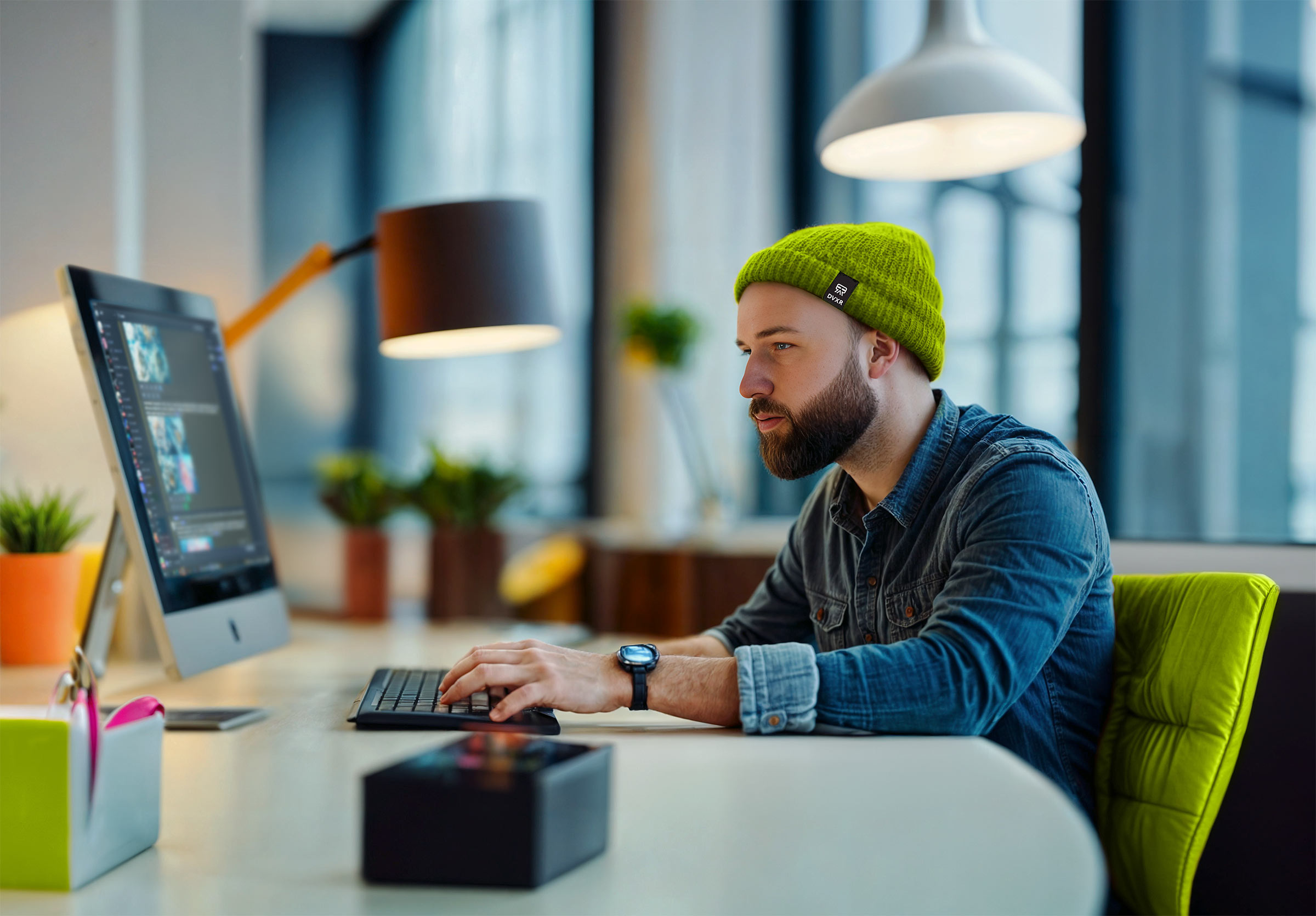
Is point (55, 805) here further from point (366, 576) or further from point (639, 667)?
point (366, 576)

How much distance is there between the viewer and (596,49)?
3.82 metres

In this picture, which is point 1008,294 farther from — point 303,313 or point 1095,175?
point 303,313

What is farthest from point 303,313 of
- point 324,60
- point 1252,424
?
point 1252,424

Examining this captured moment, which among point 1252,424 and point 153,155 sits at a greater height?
point 153,155

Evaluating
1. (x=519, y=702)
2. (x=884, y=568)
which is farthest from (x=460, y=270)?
(x=519, y=702)

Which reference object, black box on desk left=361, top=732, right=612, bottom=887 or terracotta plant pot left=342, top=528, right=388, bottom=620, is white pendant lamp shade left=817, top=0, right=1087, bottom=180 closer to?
black box on desk left=361, top=732, right=612, bottom=887

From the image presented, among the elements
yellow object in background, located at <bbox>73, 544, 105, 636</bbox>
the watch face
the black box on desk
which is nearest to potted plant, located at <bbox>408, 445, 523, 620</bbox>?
yellow object in background, located at <bbox>73, 544, 105, 636</bbox>

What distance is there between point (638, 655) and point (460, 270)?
3.14ft

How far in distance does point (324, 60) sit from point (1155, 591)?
3.57m

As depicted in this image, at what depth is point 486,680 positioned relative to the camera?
1.05 m

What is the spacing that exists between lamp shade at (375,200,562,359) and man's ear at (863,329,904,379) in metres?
0.71

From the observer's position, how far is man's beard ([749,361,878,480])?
1378 mm

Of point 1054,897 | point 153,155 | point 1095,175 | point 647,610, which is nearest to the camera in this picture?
point 1054,897

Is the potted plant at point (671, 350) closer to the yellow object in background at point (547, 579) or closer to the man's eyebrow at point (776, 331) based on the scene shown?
the yellow object in background at point (547, 579)
